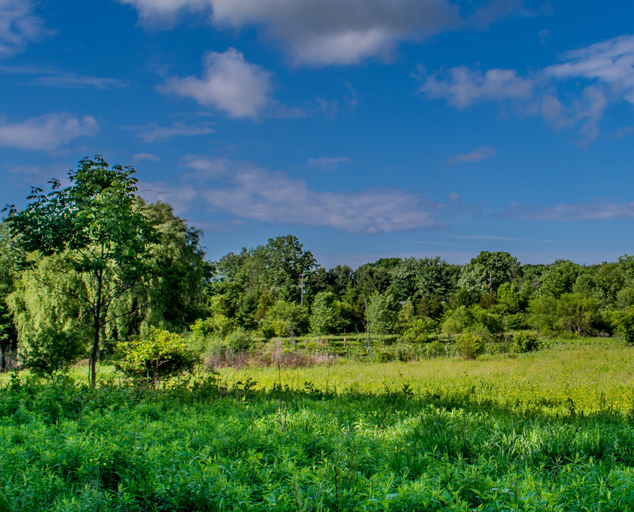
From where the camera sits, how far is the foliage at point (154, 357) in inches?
359

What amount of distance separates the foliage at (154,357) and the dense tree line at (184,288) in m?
0.74

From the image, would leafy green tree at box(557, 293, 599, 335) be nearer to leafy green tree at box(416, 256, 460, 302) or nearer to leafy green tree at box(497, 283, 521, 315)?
leafy green tree at box(497, 283, 521, 315)

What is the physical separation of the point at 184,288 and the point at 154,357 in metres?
1.94

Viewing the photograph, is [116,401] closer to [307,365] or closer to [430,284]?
[307,365]

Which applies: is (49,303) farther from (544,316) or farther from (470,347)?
(544,316)

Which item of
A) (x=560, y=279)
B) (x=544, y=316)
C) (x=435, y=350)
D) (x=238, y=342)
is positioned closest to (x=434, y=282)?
(x=560, y=279)

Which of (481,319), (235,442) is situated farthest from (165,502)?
(481,319)

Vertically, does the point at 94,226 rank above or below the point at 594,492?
above

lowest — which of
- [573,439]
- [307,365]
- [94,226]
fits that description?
[307,365]

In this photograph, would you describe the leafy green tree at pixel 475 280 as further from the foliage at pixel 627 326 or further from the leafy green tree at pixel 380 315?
the foliage at pixel 627 326

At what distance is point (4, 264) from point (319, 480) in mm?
24690

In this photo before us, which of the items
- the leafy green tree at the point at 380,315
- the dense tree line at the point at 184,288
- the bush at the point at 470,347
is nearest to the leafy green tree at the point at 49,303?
the dense tree line at the point at 184,288

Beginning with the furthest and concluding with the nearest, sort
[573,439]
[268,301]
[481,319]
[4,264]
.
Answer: [268,301] → [481,319] → [4,264] → [573,439]

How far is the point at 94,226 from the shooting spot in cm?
732
